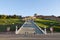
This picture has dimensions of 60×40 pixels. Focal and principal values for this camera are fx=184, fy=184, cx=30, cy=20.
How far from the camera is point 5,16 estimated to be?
2013 inches

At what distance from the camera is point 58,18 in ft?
141

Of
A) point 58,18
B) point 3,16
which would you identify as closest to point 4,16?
point 3,16

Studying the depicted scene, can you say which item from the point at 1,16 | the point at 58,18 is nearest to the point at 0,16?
the point at 1,16

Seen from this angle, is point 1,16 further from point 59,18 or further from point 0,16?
point 59,18

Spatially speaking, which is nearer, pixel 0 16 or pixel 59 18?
pixel 59 18

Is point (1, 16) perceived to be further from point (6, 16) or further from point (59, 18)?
point (59, 18)

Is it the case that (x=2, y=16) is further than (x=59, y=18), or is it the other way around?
(x=2, y=16)

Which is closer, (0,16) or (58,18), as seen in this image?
(58,18)

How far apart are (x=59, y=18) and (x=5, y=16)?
16.1 meters

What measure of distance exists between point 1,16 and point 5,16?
2342 millimetres

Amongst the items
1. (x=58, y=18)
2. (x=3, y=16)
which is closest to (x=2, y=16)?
(x=3, y=16)

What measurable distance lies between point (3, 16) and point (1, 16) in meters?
1.94

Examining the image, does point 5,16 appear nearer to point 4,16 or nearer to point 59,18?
point 4,16

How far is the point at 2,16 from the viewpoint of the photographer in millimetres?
52031
